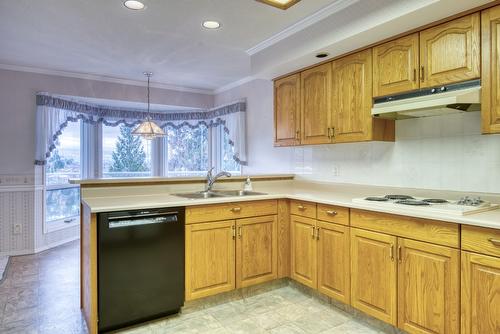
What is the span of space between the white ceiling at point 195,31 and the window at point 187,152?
192 centimetres

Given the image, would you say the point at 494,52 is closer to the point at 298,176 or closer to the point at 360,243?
the point at 360,243

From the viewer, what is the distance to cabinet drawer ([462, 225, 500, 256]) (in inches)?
63.4

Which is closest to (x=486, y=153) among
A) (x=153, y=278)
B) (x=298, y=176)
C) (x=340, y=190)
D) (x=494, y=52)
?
(x=494, y=52)

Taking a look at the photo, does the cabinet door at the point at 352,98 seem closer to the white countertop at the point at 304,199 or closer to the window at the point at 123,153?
→ the white countertop at the point at 304,199

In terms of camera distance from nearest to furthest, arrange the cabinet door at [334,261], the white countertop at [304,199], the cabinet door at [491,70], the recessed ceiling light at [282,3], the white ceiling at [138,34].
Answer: the white countertop at [304,199], the cabinet door at [491,70], the recessed ceiling light at [282,3], the cabinet door at [334,261], the white ceiling at [138,34]

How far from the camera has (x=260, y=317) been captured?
2.48 m

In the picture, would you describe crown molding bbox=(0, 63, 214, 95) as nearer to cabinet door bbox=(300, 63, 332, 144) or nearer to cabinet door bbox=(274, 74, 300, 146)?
cabinet door bbox=(274, 74, 300, 146)

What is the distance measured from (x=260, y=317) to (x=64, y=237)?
3.65m

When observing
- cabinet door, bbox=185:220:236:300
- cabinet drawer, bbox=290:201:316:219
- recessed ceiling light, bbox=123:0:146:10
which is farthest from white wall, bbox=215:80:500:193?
recessed ceiling light, bbox=123:0:146:10

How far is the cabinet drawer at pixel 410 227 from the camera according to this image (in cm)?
180

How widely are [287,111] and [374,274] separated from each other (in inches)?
73.6

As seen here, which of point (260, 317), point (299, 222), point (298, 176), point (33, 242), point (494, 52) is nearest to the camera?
point (494, 52)

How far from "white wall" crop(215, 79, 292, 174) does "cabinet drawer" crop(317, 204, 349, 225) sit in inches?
57.8

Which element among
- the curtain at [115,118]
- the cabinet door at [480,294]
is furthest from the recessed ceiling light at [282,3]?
the curtain at [115,118]
